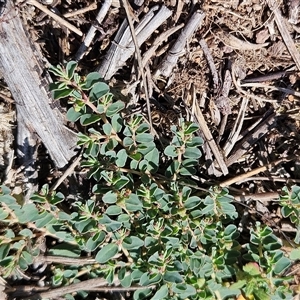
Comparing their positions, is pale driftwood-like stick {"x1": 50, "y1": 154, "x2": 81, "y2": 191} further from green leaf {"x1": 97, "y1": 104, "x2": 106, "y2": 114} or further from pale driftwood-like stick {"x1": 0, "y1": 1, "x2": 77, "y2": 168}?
green leaf {"x1": 97, "y1": 104, "x2": 106, "y2": 114}

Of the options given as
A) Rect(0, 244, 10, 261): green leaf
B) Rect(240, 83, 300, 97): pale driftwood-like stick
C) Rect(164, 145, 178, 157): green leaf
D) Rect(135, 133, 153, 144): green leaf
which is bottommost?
Rect(0, 244, 10, 261): green leaf

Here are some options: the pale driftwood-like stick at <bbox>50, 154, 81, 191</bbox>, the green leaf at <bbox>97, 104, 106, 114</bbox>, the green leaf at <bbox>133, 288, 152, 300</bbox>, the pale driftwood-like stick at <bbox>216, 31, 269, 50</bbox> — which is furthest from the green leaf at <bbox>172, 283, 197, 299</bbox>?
the pale driftwood-like stick at <bbox>216, 31, 269, 50</bbox>

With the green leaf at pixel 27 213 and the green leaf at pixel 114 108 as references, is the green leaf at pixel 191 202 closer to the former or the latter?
the green leaf at pixel 114 108

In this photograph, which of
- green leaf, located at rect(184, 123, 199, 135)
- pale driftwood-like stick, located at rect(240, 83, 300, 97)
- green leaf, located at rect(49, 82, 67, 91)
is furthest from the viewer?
pale driftwood-like stick, located at rect(240, 83, 300, 97)

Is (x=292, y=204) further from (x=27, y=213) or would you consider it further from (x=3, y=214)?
(x=3, y=214)

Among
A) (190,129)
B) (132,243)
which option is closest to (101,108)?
(190,129)
